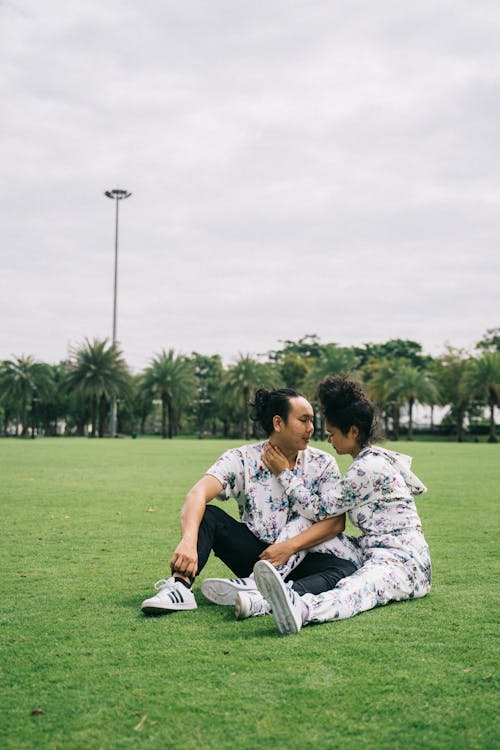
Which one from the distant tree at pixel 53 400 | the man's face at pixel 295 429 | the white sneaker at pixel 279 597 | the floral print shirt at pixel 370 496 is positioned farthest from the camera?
the distant tree at pixel 53 400

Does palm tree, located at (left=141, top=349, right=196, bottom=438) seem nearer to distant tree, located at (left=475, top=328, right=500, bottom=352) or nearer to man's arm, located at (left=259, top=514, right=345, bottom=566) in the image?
distant tree, located at (left=475, top=328, right=500, bottom=352)

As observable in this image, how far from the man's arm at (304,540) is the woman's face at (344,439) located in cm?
42

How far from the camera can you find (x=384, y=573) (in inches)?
183

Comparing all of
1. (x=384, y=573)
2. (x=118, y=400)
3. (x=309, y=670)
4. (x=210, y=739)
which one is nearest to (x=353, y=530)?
(x=384, y=573)

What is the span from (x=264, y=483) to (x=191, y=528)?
2.01ft

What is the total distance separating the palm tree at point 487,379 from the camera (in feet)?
225

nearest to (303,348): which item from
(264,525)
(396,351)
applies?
(396,351)

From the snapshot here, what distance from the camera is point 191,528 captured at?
4.66 meters

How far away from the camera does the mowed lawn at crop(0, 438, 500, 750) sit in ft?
9.12

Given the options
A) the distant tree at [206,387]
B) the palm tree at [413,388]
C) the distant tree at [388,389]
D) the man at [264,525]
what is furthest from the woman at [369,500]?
the distant tree at [206,387]

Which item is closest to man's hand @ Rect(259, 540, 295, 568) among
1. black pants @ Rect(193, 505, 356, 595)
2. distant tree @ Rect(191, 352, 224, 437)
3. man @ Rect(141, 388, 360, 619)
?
man @ Rect(141, 388, 360, 619)

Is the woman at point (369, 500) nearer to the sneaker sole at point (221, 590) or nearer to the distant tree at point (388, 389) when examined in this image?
the sneaker sole at point (221, 590)

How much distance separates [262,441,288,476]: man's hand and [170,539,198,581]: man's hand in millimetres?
706

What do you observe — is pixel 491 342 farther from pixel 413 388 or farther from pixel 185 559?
pixel 185 559
